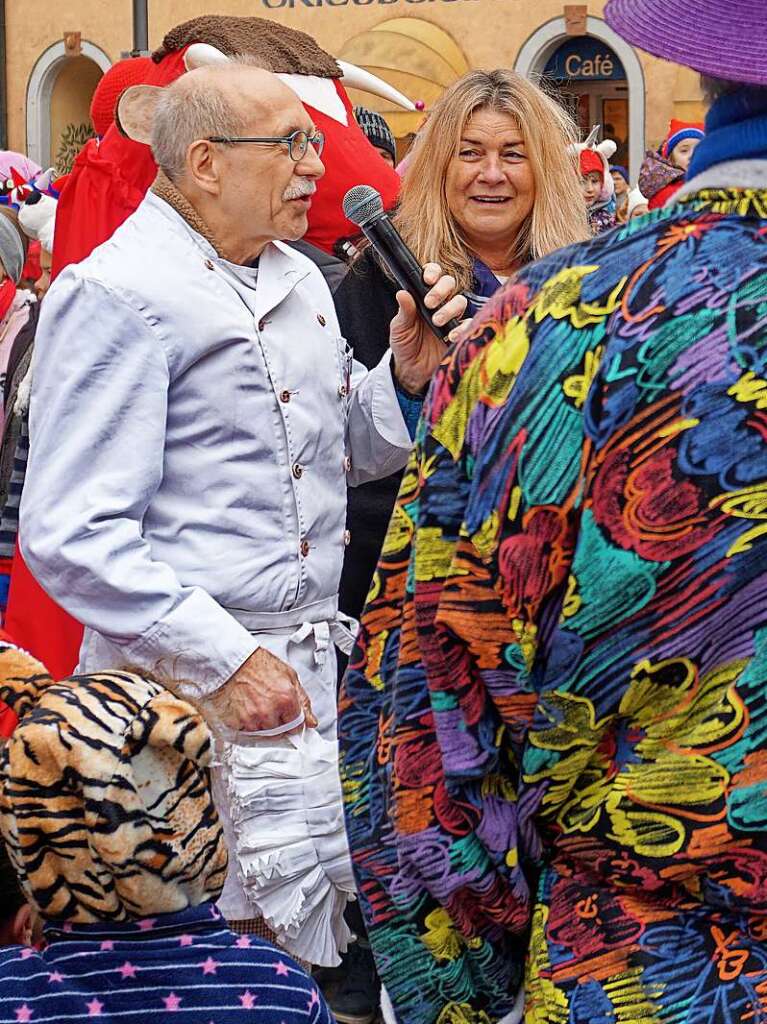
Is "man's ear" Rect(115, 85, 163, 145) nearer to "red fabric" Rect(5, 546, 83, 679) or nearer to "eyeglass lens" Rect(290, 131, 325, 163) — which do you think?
"red fabric" Rect(5, 546, 83, 679)

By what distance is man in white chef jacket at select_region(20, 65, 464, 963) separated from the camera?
2.66 metres

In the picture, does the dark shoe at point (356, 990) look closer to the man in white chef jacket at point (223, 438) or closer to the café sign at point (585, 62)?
the man in white chef jacket at point (223, 438)

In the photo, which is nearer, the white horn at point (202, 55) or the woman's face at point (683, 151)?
the white horn at point (202, 55)

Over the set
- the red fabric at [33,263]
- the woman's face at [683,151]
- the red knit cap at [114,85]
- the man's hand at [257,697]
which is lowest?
the red fabric at [33,263]

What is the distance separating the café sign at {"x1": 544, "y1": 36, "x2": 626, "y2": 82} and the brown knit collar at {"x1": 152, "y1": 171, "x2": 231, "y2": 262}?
59.1 feet

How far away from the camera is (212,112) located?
2.95 meters

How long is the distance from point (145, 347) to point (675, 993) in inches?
58.5

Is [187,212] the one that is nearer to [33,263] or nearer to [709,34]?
[709,34]

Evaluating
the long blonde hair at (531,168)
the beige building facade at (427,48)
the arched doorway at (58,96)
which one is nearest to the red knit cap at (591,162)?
the long blonde hair at (531,168)

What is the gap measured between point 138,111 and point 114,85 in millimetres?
1647

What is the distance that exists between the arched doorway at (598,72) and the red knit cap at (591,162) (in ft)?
37.2

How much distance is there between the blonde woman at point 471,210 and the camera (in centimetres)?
395

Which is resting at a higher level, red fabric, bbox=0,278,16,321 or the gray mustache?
the gray mustache

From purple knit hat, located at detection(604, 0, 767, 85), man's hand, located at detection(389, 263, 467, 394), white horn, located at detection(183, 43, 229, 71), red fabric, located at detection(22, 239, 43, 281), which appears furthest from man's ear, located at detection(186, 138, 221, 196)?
red fabric, located at detection(22, 239, 43, 281)
